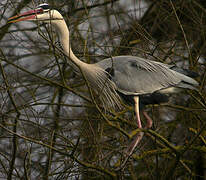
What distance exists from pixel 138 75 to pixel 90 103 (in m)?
0.76

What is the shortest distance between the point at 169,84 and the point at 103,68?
0.89 meters

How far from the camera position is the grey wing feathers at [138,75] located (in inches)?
205

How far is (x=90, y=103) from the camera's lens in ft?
17.8

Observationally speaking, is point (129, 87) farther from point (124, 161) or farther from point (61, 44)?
point (124, 161)

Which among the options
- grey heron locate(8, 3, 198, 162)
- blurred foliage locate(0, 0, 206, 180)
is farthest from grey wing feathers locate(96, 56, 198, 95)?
blurred foliage locate(0, 0, 206, 180)

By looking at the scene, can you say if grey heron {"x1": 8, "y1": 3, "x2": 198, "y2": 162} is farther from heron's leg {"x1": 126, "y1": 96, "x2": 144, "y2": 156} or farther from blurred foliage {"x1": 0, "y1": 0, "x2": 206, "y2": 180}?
blurred foliage {"x1": 0, "y1": 0, "x2": 206, "y2": 180}

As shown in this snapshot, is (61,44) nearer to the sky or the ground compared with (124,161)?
nearer to the sky

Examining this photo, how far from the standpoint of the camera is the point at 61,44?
4906 mm

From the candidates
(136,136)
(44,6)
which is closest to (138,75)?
(136,136)

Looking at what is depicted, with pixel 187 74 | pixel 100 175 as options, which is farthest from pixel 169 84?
pixel 100 175

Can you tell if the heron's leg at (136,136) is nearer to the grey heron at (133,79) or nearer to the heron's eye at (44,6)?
the grey heron at (133,79)

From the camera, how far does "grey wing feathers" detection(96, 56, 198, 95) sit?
17.1 feet

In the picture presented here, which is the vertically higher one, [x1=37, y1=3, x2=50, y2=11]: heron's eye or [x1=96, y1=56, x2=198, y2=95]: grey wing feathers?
[x1=37, y1=3, x2=50, y2=11]: heron's eye

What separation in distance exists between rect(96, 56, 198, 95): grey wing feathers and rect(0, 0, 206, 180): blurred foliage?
0.49ft
